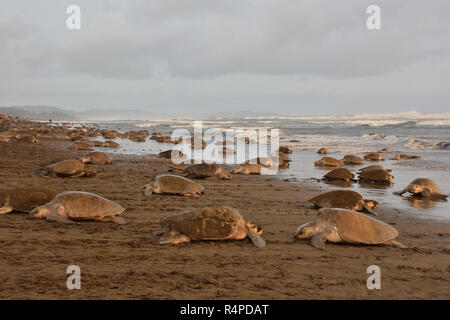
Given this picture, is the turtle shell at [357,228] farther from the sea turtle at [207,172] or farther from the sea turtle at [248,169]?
the sea turtle at [248,169]

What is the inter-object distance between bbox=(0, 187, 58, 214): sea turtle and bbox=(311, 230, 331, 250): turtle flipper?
439 cm

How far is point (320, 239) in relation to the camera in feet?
15.9

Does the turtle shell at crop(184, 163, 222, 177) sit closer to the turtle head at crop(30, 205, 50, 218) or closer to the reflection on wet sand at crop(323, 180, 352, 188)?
the reflection on wet sand at crop(323, 180, 352, 188)

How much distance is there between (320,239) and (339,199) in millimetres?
2162

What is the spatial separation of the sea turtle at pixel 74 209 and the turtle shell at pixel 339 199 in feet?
12.6

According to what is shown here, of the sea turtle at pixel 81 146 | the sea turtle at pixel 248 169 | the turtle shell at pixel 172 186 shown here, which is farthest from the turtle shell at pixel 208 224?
the sea turtle at pixel 81 146

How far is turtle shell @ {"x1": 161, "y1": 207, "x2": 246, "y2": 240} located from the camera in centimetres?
475

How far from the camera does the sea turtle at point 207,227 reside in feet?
15.6

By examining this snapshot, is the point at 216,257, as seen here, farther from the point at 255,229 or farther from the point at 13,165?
the point at 13,165

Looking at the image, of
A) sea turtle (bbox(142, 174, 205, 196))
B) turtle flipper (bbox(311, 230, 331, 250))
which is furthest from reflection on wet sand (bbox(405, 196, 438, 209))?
sea turtle (bbox(142, 174, 205, 196))

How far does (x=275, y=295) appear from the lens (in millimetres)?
3248

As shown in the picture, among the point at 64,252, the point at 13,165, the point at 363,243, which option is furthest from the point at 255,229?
the point at 13,165
